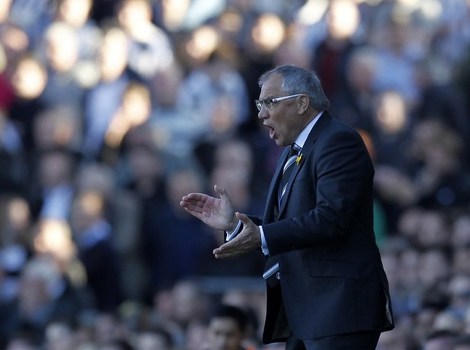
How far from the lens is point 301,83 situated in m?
6.56

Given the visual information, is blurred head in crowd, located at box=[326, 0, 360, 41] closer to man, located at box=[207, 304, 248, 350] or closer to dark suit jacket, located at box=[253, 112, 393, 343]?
man, located at box=[207, 304, 248, 350]

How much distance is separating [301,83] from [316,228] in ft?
2.40

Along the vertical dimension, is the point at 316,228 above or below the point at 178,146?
above

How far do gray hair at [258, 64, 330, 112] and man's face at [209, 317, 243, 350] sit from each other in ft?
7.43

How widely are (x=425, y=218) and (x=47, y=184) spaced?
12.8 ft

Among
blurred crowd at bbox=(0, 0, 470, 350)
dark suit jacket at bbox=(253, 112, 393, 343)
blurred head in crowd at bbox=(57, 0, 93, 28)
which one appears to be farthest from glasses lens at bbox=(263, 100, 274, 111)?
blurred head in crowd at bbox=(57, 0, 93, 28)

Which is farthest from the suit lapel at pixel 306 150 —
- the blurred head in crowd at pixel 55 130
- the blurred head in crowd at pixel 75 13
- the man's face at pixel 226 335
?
the blurred head in crowd at pixel 75 13

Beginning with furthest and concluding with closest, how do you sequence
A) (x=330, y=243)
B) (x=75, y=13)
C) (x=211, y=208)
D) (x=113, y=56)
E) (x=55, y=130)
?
(x=75, y=13) < (x=113, y=56) < (x=55, y=130) < (x=211, y=208) < (x=330, y=243)

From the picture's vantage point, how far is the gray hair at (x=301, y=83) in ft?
21.5

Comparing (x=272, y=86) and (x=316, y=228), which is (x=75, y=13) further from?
(x=316, y=228)

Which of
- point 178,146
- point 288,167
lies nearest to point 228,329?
point 288,167

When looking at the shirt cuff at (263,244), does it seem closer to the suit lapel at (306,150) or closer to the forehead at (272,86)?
the suit lapel at (306,150)

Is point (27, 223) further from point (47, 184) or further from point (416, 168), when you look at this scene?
point (416, 168)

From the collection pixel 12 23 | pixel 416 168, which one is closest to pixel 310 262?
pixel 416 168
